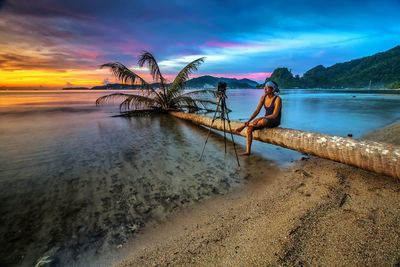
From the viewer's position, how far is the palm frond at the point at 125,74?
1802cm

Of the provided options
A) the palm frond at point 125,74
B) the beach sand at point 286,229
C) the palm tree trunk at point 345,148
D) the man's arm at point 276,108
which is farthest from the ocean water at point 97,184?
the palm frond at point 125,74

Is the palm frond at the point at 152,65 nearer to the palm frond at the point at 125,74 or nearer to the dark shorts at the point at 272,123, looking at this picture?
the palm frond at the point at 125,74

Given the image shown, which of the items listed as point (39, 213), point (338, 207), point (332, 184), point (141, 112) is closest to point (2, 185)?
point (39, 213)

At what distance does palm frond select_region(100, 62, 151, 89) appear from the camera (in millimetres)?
18016

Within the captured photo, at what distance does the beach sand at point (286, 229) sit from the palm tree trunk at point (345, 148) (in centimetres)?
35

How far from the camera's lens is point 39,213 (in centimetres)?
409

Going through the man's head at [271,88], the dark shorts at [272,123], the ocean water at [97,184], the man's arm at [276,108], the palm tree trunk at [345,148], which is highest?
the man's head at [271,88]

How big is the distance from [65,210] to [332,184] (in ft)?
17.1

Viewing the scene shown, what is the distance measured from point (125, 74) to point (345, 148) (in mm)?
17167

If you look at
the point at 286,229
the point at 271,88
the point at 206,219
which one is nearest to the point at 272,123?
the point at 271,88

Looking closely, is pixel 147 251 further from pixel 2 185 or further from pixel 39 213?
pixel 2 185

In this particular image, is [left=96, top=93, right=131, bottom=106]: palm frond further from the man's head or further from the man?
the man's head

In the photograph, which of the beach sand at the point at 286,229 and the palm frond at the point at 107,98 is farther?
the palm frond at the point at 107,98

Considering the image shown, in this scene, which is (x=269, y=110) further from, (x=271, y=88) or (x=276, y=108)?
(x=271, y=88)
